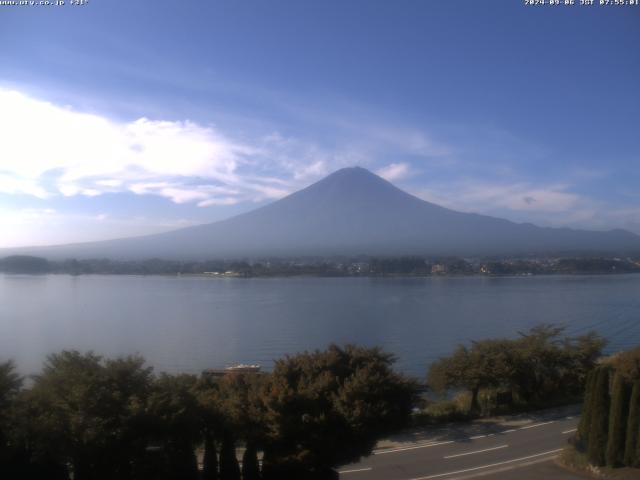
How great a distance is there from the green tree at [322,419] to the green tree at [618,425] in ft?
6.10

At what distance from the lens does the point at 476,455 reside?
5.75m

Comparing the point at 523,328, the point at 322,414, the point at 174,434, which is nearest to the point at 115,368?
the point at 174,434

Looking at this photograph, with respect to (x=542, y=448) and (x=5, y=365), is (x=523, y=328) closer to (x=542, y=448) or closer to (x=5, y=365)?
(x=542, y=448)

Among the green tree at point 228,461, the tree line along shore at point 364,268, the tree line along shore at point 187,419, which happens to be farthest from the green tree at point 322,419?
the tree line along shore at point 364,268

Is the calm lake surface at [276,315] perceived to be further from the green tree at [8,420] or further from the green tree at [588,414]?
the green tree at [8,420]

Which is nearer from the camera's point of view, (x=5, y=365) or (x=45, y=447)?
(x=45, y=447)

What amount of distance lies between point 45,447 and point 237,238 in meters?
54.8

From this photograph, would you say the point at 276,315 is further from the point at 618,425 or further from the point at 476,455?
the point at 618,425

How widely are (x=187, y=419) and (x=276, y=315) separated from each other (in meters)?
14.8

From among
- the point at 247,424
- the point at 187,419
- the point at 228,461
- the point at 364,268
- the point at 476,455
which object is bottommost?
the point at 476,455

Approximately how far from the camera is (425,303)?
71.8 ft

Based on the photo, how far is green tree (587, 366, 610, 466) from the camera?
5.06 metres

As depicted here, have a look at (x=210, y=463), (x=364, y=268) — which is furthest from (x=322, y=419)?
(x=364, y=268)

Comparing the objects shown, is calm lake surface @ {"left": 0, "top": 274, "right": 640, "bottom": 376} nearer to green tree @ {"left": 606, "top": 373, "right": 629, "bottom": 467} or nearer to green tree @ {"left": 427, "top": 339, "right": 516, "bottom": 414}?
green tree @ {"left": 427, "top": 339, "right": 516, "bottom": 414}
